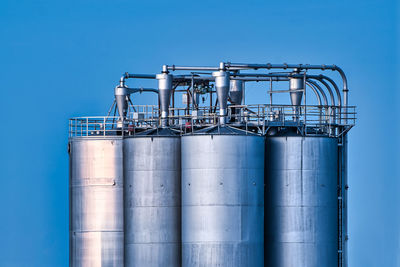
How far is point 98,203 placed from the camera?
71.5 m

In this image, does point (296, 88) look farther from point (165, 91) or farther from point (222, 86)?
point (165, 91)

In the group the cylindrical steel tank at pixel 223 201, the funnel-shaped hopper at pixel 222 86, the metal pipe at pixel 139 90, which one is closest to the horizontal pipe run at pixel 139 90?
the metal pipe at pixel 139 90

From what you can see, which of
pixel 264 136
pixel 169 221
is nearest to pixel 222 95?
pixel 264 136

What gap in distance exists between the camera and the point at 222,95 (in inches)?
2682

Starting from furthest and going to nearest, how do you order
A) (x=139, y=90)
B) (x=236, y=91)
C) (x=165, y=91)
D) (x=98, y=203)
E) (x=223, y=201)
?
(x=139, y=90)
(x=236, y=91)
(x=98, y=203)
(x=165, y=91)
(x=223, y=201)

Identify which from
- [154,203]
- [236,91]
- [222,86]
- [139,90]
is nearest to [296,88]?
[236,91]

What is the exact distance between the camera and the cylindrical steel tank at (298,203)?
67.1 meters

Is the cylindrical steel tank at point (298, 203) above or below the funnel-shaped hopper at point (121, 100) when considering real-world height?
below

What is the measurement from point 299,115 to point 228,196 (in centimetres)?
775

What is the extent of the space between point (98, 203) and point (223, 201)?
10.1 m

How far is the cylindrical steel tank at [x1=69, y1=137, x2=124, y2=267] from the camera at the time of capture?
2803 inches

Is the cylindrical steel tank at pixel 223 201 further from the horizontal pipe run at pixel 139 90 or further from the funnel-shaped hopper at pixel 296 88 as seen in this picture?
the horizontal pipe run at pixel 139 90

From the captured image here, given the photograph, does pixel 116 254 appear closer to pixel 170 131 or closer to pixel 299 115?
pixel 170 131

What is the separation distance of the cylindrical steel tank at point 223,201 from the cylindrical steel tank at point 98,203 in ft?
21.1
